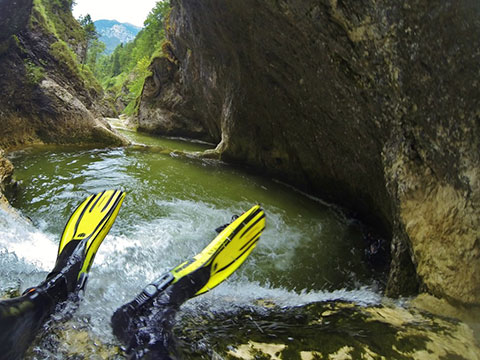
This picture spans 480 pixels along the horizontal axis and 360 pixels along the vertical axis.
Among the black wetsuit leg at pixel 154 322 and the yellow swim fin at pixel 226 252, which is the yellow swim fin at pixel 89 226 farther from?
the yellow swim fin at pixel 226 252

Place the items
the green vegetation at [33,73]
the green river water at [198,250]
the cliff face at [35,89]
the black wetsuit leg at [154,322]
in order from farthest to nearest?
the green vegetation at [33,73] → the cliff face at [35,89] → the green river water at [198,250] → the black wetsuit leg at [154,322]

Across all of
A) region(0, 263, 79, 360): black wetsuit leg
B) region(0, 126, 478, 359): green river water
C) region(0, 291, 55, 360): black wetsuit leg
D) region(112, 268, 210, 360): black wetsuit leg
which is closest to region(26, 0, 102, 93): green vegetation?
region(0, 126, 478, 359): green river water

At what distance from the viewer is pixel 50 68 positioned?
9047mm

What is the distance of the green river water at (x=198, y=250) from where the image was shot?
1.68 metres

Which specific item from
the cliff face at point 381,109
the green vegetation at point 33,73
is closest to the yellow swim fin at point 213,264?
the cliff face at point 381,109

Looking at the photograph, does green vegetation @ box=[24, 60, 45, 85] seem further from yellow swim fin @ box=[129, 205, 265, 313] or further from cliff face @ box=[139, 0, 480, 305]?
yellow swim fin @ box=[129, 205, 265, 313]

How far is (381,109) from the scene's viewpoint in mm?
3016

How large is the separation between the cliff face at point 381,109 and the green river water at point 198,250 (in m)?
0.64

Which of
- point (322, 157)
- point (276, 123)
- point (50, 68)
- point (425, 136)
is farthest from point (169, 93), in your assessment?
point (425, 136)

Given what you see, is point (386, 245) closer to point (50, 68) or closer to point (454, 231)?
point (454, 231)

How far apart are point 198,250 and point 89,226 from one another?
1.31 meters

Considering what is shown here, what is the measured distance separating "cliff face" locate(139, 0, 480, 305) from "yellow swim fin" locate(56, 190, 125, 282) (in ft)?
9.11

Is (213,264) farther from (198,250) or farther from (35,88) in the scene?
(35,88)

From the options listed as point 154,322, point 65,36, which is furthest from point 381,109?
point 65,36
